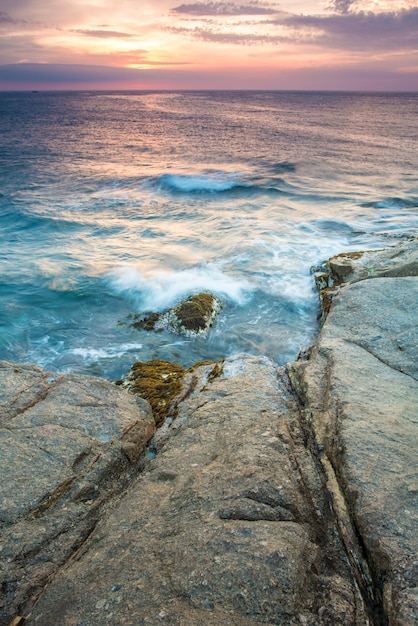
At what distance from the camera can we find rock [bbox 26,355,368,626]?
3.13m

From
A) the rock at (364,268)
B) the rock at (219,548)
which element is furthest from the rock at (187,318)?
the rock at (219,548)

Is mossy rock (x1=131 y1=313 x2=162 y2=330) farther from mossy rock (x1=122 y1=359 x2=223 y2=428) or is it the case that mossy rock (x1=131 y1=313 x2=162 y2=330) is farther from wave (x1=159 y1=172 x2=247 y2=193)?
wave (x1=159 y1=172 x2=247 y2=193)

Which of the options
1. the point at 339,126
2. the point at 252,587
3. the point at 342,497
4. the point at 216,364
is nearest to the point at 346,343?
the point at 216,364

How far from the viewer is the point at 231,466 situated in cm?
447

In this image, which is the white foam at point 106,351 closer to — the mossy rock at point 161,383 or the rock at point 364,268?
the mossy rock at point 161,383

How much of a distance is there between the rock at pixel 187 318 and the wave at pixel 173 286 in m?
0.86

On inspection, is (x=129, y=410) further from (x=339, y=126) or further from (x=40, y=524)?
(x=339, y=126)

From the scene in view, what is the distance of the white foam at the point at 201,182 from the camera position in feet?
94.7

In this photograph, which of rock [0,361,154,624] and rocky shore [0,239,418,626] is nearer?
rocky shore [0,239,418,626]

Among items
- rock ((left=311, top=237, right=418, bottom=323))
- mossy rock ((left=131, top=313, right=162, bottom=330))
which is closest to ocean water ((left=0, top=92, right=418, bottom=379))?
mossy rock ((left=131, top=313, right=162, bottom=330))

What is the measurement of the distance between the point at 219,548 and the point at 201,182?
29075 mm

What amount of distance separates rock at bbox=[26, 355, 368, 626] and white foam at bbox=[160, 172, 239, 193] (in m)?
25.8

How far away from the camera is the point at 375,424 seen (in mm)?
4676

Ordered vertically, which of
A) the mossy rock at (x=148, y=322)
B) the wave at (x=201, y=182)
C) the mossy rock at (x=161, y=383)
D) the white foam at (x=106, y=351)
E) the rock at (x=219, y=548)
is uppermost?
the wave at (x=201, y=182)
